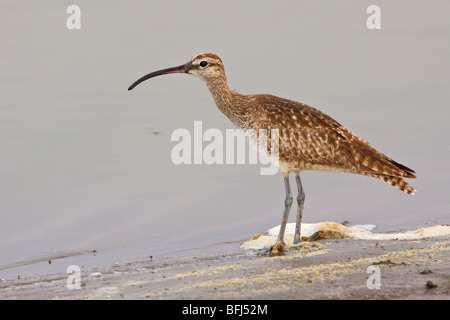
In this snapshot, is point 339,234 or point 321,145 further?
point 321,145

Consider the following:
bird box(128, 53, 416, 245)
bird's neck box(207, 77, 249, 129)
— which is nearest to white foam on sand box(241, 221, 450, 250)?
bird box(128, 53, 416, 245)

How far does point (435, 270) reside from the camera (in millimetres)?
8281

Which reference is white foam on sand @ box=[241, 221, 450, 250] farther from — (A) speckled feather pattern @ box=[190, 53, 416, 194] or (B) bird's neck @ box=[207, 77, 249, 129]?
(B) bird's neck @ box=[207, 77, 249, 129]

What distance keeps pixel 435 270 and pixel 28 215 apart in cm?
612

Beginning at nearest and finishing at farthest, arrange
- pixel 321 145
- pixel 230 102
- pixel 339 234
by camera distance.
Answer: pixel 339 234 → pixel 321 145 → pixel 230 102

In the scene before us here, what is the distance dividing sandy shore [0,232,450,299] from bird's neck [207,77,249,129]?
2.08m

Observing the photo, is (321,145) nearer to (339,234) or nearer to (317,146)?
(317,146)

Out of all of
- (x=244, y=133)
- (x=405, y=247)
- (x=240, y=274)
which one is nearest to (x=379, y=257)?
(x=405, y=247)

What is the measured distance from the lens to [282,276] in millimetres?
8344

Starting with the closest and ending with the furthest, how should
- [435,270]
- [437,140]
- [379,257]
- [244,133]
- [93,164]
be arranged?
[435,270] < [379,257] < [244,133] < [93,164] < [437,140]

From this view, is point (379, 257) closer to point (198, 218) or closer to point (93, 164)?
Result: point (198, 218)

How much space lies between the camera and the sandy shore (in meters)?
7.67

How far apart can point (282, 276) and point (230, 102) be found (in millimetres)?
3956

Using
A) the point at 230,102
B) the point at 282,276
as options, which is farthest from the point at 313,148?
the point at 282,276
